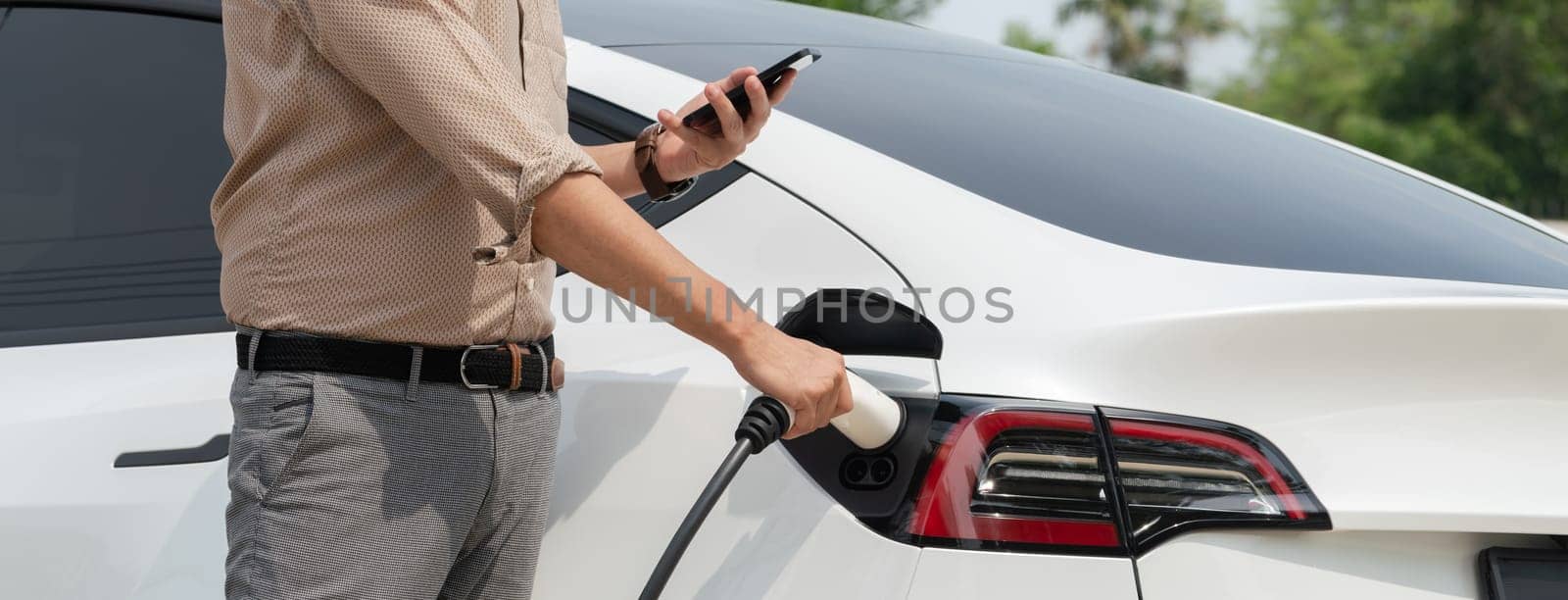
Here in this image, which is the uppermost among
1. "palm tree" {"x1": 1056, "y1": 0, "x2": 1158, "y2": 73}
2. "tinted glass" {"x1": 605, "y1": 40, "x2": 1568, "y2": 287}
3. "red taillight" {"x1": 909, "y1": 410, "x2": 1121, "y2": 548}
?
"palm tree" {"x1": 1056, "y1": 0, "x2": 1158, "y2": 73}

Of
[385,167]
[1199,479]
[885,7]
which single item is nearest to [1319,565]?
[1199,479]

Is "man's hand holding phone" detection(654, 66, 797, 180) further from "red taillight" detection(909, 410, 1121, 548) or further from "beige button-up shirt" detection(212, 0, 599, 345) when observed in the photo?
"red taillight" detection(909, 410, 1121, 548)

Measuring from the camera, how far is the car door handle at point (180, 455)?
156 centimetres

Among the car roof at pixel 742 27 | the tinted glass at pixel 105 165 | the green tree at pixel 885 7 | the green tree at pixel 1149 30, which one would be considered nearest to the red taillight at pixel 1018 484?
the car roof at pixel 742 27

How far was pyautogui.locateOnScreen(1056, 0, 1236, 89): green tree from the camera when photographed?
4038 centimetres

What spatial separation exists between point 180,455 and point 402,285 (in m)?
0.47

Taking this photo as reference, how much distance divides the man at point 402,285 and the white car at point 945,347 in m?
0.15

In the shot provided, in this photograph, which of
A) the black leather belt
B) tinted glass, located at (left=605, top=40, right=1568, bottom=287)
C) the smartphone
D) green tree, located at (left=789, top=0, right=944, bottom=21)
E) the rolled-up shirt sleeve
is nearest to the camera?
the rolled-up shirt sleeve

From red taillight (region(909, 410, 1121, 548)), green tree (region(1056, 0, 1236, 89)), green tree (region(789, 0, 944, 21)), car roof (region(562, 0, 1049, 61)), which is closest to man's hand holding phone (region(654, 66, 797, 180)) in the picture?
car roof (region(562, 0, 1049, 61))

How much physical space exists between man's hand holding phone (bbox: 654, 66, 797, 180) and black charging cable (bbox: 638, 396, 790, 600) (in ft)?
1.11

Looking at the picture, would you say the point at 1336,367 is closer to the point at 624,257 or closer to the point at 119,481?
the point at 624,257

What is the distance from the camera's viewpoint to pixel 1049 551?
4.11 ft

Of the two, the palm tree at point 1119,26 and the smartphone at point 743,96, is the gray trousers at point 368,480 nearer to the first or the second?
the smartphone at point 743,96

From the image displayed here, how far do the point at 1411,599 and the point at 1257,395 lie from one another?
0.23m
